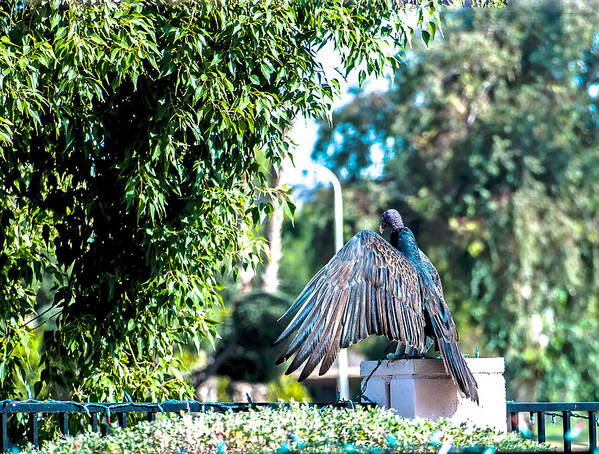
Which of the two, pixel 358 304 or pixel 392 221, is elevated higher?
pixel 392 221

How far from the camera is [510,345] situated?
2041 centimetres

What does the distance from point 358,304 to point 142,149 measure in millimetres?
2438

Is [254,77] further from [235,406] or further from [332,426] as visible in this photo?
[332,426]

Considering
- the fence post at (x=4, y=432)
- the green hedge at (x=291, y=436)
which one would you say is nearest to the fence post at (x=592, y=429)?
the green hedge at (x=291, y=436)

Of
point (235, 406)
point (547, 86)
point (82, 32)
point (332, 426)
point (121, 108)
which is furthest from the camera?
point (547, 86)

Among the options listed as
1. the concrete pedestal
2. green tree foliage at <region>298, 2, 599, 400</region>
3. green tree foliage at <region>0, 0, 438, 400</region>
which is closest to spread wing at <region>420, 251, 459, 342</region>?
the concrete pedestal

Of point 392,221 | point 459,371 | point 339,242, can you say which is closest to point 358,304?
point 459,371

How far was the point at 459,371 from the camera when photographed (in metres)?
5.02

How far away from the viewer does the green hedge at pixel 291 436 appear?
4.29 metres

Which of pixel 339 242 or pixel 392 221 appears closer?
pixel 392 221

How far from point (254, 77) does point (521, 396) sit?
18478 millimetres

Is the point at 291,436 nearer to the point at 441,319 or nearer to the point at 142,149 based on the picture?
the point at 441,319

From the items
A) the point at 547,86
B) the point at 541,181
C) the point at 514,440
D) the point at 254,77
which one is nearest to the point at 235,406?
the point at 514,440

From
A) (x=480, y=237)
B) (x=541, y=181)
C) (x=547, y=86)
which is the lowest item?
(x=480, y=237)
